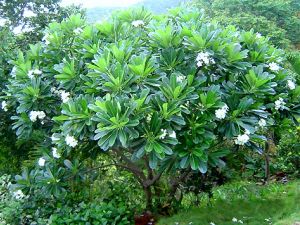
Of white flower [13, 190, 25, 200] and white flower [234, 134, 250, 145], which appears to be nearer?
white flower [234, 134, 250, 145]

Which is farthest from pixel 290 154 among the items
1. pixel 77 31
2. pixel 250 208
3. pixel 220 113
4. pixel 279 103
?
pixel 77 31

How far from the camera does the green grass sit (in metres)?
3.82

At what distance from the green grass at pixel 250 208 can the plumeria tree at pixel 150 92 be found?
0.38 metres

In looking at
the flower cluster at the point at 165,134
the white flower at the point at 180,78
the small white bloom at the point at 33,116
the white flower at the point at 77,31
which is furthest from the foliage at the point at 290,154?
the small white bloom at the point at 33,116

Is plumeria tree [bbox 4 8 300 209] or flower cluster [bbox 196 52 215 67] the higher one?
flower cluster [bbox 196 52 215 67]

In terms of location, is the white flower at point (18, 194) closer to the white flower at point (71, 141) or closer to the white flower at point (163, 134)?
the white flower at point (71, 141)

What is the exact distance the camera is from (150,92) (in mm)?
3258

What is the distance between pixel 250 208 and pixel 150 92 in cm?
→ 178

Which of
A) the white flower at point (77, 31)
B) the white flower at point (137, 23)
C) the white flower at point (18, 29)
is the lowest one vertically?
the white flower at point (18, 29)

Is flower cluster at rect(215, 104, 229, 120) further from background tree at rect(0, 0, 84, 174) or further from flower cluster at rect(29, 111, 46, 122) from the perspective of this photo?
background tree at rect(0, 0, 84, 174)

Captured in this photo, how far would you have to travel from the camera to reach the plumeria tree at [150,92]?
10.1 ft

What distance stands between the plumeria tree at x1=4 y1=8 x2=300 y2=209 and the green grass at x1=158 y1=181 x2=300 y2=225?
38 centimetres

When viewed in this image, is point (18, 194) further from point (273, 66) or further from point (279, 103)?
point (273, 66)

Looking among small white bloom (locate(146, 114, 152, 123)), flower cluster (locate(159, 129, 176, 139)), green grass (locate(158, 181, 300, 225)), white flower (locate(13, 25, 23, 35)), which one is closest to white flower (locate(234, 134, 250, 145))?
flower cluster (locate(159, 129, 176, 139))
